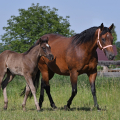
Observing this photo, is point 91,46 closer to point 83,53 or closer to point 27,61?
point 83,53

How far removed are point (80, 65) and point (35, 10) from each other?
36638 mm

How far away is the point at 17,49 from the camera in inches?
1506

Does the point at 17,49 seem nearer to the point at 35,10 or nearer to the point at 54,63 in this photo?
the point at 35,10

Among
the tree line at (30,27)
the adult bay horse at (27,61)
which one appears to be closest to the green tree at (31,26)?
the tree line at (30,27)

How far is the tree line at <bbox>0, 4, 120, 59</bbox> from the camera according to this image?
125ft

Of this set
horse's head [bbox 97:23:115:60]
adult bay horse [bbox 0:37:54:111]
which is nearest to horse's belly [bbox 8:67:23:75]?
adult bay horse [bbox 0:37:54:111]

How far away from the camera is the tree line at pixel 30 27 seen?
38000 mm

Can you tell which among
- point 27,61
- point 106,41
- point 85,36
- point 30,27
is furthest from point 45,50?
point 30,27

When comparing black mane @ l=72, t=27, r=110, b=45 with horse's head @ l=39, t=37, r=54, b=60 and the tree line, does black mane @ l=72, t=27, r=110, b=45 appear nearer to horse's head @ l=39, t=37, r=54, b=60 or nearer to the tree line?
horse's head @ l=39, t=37, r=54, b=60

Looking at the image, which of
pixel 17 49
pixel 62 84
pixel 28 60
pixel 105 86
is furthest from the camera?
pixel 17 49

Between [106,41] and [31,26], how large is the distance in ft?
114

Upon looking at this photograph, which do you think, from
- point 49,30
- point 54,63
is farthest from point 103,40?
point 49,30

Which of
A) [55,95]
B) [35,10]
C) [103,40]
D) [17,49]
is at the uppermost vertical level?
[35,10]

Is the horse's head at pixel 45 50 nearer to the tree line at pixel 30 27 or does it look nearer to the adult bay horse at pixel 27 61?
the adult bay horse at pixel 27 61
